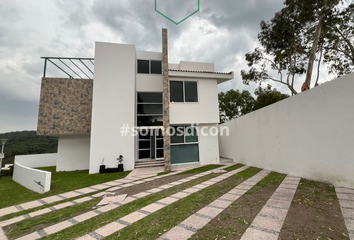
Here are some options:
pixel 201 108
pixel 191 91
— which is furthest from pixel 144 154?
pixel 191 91

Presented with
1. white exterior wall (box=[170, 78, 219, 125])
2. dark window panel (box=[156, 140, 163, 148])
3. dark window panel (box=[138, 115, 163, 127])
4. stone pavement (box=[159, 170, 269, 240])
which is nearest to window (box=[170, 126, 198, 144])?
white exterior wall (box=[170, 78, 219, 125])

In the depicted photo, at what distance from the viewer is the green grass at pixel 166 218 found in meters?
2.84

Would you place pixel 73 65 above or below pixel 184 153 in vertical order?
above

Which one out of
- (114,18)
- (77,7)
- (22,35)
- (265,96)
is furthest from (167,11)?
(265,96)

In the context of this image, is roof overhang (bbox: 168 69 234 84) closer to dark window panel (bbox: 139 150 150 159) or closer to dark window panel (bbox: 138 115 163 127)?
dark window panel (bbox: 138 115 163 127)

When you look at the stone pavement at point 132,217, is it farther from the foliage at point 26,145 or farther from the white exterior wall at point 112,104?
the foliage at point 26,145

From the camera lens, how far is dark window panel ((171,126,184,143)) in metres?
10.9

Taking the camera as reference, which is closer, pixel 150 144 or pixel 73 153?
pixel 150 144

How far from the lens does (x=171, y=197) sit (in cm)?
478

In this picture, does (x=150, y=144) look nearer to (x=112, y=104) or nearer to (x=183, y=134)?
(x=183, y=134)

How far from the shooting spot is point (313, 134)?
525 centimetres

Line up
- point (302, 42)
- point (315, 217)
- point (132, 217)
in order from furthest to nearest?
point (302, 42) < point (132, 217) < point (315, 217)

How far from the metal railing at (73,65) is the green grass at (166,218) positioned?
450 inches

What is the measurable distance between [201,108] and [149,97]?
3.77 meters
